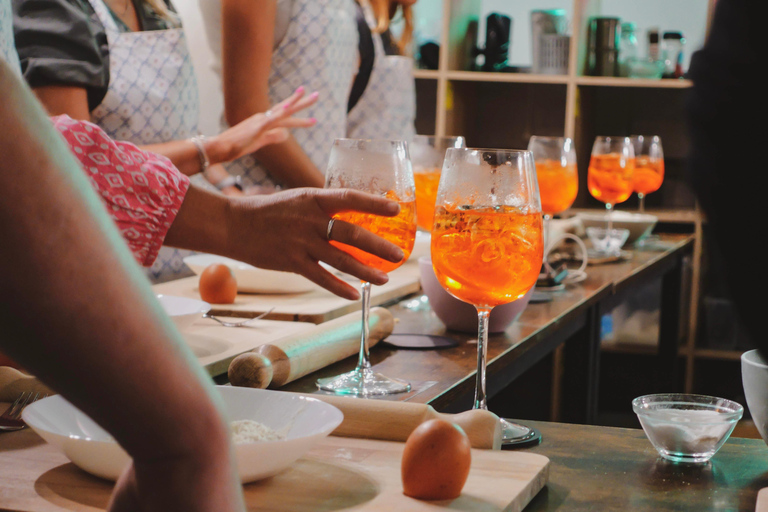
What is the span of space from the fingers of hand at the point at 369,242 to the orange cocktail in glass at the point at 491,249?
63mm

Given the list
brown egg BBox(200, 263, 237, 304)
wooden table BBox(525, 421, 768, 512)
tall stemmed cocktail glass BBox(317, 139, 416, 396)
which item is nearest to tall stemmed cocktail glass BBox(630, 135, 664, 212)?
brown egg BBox(200, 263, 237, 304)

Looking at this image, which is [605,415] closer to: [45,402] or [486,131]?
[486,131]

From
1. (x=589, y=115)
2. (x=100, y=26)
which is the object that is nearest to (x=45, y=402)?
(x=100, y=26)

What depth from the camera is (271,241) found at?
1076 mm

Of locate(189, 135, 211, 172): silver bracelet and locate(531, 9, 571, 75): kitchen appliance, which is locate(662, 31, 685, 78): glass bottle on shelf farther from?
locate(189, 135, 211, 172): silver bracelet

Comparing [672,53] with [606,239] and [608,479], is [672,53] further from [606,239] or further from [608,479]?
[608,479]

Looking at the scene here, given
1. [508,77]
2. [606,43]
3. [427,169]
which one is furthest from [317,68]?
[606,43]

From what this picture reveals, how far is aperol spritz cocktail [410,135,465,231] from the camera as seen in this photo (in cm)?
166

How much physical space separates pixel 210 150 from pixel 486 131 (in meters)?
2.67

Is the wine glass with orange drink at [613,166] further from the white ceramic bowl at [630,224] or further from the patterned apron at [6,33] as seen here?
the patterned apron at [6,33]

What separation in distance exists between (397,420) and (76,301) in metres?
0.54

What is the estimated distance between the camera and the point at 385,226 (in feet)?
3.32

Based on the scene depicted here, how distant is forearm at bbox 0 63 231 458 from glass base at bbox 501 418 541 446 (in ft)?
1.91

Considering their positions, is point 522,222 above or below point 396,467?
above
